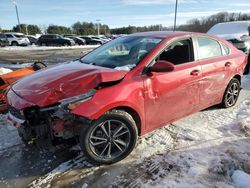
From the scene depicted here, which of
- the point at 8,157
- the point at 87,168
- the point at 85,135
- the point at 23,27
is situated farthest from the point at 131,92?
the point at 23,27

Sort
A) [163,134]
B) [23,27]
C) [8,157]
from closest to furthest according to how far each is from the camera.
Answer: [8,157] → [163,134] → [23,27]

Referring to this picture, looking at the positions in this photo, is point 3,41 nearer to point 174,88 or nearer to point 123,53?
point 123,53

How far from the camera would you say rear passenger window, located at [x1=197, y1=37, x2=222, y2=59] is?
4531 mm

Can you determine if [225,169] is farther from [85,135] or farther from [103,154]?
[85,135]

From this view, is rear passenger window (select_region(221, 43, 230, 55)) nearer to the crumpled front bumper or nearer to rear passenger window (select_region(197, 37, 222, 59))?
rear passenger window (select_region(197, 37, 222, 59))

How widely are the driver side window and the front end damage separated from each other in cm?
136

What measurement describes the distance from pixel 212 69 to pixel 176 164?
1.94m

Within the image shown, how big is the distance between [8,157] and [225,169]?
9.44 feet

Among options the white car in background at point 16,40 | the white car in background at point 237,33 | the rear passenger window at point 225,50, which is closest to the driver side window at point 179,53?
the rear passenger window at point 225,50

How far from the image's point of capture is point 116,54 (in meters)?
4.27

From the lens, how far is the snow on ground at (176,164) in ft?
10.3

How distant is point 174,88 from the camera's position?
3961 mm

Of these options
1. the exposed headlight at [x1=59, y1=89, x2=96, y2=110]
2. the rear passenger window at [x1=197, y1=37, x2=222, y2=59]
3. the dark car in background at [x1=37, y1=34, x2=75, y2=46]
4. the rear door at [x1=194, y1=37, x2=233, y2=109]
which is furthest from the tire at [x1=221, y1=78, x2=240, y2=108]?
the dark car in background at [x1=37, y1=34, x2=75, y2=46]

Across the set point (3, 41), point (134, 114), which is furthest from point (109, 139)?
point (3, 41)
